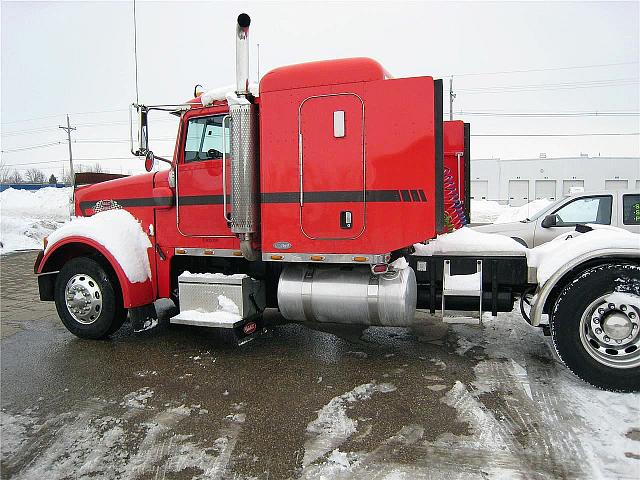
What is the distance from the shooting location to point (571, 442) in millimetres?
3547

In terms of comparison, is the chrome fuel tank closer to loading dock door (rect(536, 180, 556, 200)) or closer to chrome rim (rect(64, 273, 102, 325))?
chrome rim (rect(64, 273, 102, 325))

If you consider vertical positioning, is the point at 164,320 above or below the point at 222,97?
below

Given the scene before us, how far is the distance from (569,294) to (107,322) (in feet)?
17.1

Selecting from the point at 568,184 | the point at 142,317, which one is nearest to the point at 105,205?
the point at 142,317

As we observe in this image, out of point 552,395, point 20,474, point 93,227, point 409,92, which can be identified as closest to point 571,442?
point 552,395

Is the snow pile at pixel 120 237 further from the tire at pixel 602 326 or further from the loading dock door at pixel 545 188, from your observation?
the loading dock door at pixel 545 188

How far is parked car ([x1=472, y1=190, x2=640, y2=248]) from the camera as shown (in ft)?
25.9

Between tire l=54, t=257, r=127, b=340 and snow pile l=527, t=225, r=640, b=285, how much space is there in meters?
4.89

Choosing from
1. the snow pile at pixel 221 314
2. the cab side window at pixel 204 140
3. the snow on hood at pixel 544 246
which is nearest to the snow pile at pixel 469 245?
the snow on hood at pixel 544 246

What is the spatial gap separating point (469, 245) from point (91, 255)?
4.69m

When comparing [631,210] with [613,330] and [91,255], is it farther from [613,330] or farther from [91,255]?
[91,255]

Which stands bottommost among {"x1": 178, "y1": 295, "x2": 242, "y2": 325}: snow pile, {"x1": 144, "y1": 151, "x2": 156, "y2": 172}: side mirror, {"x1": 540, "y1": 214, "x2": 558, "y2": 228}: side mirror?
{"x1": 178, "y1": 295, "x2": 242, "y2": 325}: snow pile

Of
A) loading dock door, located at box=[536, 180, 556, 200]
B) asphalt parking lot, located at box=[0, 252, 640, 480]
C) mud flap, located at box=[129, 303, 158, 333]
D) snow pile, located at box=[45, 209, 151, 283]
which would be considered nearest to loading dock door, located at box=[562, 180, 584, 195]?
loading dock door, located at box=[536, 180, 556, 200]

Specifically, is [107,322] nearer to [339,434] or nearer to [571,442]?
[339,434]
